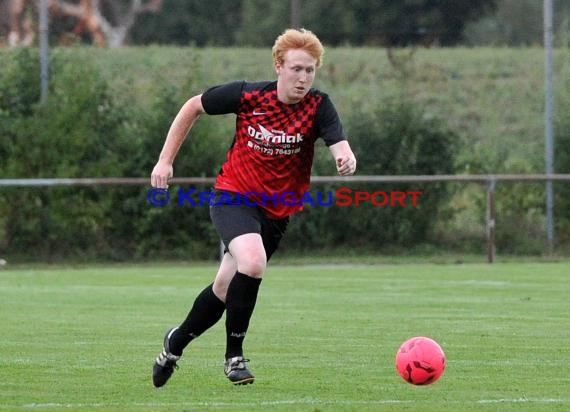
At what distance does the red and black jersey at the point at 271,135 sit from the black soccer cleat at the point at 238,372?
0.84 m

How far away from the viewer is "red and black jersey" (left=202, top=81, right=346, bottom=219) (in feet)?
23.6

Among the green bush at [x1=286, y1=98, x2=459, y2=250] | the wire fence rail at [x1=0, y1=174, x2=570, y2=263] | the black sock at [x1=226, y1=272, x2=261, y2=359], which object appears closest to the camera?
the black sock at [x1=226, y1=272, x2=261, y2=359]

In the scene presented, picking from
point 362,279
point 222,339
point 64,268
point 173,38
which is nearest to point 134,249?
point 64,268

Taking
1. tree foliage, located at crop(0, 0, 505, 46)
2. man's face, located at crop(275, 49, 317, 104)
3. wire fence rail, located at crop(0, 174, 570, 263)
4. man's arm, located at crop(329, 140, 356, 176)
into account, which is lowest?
wire fence rail, located at crop(0, 174, 570, 263)

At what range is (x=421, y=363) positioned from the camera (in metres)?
6.89

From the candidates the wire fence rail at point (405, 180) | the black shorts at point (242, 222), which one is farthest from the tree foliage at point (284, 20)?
the black shorts at point (242, 222)

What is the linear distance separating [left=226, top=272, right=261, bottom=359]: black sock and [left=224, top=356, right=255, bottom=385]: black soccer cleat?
0.04 metres

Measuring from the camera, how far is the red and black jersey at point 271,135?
7195mm

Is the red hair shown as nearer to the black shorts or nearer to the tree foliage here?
the black shorts

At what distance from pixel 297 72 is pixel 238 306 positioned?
4.29 feet

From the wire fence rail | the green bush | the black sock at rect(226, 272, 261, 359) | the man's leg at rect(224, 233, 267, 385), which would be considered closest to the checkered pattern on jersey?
the man's leg at rect(224, 233, 267, 385)

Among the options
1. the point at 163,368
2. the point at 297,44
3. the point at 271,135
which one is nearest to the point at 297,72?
the point at 297,44

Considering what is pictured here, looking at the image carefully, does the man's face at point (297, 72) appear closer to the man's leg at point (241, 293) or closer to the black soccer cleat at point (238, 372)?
the man's leg at point (241, 293)

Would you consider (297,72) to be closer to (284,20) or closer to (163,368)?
(163,368)
